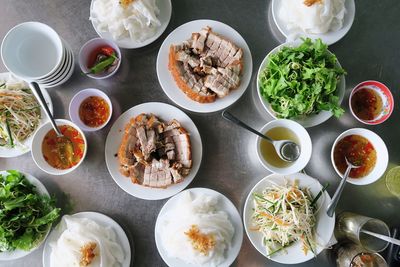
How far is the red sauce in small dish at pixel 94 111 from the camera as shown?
92.8 inches

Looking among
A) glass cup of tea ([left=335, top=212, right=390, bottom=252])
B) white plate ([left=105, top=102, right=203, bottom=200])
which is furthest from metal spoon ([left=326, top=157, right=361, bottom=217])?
white plate ([left=105, top=102, right=203, bottom=200])

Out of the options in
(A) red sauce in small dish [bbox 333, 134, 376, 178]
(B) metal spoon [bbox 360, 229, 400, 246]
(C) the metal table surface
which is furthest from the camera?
(C) the metal table surface

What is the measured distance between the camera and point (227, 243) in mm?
2211

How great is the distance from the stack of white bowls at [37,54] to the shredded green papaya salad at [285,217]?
141cm

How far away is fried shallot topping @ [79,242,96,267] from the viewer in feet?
6.92

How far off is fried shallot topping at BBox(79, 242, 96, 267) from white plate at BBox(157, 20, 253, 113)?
99 centimetres

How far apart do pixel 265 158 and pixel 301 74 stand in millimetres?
539

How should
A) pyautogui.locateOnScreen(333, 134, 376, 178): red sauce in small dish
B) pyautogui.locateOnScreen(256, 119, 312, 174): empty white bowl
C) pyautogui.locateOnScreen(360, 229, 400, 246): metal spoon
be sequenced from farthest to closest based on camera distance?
pyautogui.locateOnScreen(333, 134, 376, 178): red sauce in small dish, pyautogui.locateOnScreen(256, 119, 312, 174): empty white bowl, pyautogui.locateOnScreen(360, 229, 400, 246): metal spoon

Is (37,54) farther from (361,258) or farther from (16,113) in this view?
(361,258)

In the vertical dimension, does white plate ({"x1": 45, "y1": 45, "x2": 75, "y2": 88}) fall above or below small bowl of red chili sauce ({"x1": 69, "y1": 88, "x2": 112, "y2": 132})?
above

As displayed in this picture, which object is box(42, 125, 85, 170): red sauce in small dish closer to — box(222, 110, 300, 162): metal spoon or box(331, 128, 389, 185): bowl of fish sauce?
box(222, 110, 300, 162): metal spoon

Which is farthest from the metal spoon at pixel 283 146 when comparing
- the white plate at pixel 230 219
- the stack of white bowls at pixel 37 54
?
the stack of white bowls at pixel 37 54

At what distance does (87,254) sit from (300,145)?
1395mm

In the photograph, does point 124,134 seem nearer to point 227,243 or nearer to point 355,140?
point 227,243
